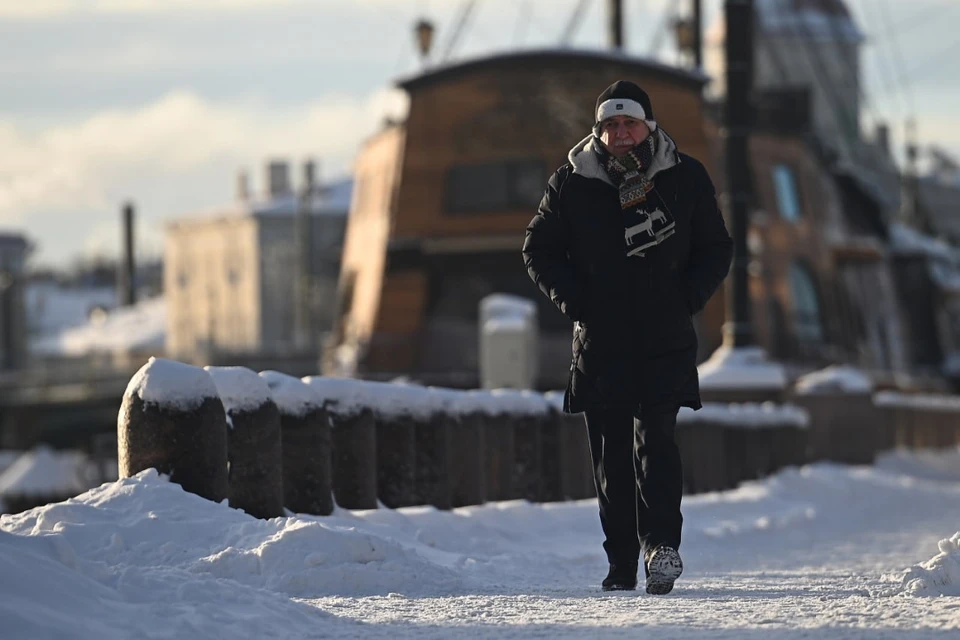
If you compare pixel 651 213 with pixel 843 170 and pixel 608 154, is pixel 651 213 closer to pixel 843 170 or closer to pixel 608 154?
pixel 608 154

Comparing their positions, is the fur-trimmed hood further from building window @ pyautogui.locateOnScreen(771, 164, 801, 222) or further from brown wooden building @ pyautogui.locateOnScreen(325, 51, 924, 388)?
building window @ pyautogui.locateOnScreen(771, 164, 801, 222)

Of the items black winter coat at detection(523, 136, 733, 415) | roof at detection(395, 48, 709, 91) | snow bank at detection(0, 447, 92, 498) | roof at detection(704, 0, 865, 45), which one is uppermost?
roof at detection(704, 0, 865, 45)

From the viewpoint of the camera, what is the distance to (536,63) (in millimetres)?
40750

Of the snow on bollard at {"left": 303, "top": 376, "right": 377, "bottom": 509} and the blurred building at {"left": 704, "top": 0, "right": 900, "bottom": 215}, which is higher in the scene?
the blurred building at {"left": 704, "top": 0, "right": 900, "bottom": 215}

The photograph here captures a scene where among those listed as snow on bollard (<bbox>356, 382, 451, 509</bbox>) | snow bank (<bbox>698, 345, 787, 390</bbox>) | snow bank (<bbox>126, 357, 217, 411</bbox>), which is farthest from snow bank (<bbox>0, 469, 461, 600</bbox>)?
snow bank (<bbox>698, 345, 787, 390</bbox>)

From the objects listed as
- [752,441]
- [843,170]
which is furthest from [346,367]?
[752,441]

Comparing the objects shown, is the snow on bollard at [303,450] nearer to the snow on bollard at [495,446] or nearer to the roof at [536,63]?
the snow on bollard at [495,446]

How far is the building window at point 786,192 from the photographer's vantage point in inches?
1806

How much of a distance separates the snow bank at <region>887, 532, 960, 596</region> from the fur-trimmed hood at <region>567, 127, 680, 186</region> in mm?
1837

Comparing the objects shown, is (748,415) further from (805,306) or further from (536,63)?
(805,306)

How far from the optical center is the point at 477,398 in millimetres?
12656

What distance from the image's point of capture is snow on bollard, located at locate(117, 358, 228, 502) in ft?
28.9

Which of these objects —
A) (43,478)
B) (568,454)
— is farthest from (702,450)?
(43,478)

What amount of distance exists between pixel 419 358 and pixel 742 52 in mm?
18792
